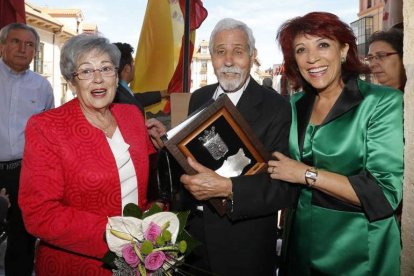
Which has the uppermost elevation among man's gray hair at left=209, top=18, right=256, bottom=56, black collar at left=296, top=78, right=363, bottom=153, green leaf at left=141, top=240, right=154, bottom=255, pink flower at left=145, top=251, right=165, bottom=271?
man's gray hair at left=209, top=18, right=256, bottom=56

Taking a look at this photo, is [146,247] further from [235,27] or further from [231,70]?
[235,27]

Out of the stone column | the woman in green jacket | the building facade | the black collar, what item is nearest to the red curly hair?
the woman in green jacket

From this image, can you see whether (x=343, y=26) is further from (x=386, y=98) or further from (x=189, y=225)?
(x=189, y=225)

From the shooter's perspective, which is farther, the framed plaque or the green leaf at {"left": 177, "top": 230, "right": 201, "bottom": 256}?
the framed plaque

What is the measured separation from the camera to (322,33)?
221 cm

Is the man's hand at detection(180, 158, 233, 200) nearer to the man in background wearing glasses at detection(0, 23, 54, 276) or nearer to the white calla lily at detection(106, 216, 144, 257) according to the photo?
the white calla lily at detection(106, 216, 144, 257)

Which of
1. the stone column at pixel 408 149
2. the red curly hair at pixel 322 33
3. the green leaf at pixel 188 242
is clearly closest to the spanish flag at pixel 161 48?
the red curly hair at pixel 322 33

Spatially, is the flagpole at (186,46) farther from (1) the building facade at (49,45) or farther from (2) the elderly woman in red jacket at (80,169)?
(1) the building facade at (49,45)

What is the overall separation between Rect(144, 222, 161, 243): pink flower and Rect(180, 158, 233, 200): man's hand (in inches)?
17.5

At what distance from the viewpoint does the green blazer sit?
2.00 m

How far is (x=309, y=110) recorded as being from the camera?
239 centimetres

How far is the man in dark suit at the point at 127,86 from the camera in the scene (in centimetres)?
403

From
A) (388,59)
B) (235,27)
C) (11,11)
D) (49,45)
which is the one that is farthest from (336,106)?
(49,45)

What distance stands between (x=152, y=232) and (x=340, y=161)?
101cm
